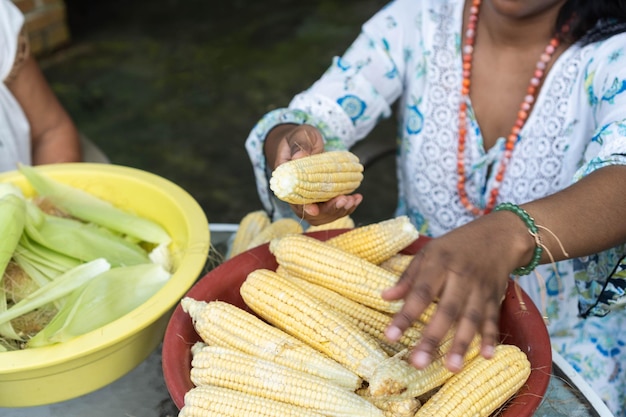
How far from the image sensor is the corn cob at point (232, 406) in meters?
1.02

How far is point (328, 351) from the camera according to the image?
1.12m

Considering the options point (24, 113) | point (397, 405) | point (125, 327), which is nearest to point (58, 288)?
point (125, 327)

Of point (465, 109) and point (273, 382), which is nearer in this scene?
point (273, 382)

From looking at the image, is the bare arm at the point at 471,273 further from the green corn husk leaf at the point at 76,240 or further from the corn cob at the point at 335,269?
the green corn husk leaf at the point at 76,240

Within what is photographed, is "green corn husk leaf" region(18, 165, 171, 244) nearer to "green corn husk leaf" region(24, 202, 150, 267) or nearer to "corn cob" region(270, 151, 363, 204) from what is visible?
"green corn husk leaf" region(24, 202, 150, 267)

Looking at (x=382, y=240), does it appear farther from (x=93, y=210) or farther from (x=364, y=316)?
(x=93, y=210)

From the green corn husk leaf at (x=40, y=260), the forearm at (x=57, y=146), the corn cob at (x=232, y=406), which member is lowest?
the forearm at (x=57, y=146)

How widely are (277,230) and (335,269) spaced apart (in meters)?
0.40

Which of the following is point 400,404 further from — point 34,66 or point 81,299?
point 34,66

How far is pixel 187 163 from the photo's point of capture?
4.07m

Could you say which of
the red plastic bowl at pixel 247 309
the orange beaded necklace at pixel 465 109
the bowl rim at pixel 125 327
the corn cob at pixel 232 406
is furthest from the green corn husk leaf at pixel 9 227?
the orange beaded necklace at pixel 465 109

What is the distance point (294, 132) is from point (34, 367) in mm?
744

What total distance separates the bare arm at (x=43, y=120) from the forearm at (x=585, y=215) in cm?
155

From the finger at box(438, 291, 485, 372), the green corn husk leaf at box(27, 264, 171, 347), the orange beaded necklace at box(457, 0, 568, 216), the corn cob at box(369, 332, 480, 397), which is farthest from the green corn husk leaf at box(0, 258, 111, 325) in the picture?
the orange beaded necklace at box(457, 0, 568, 216)
